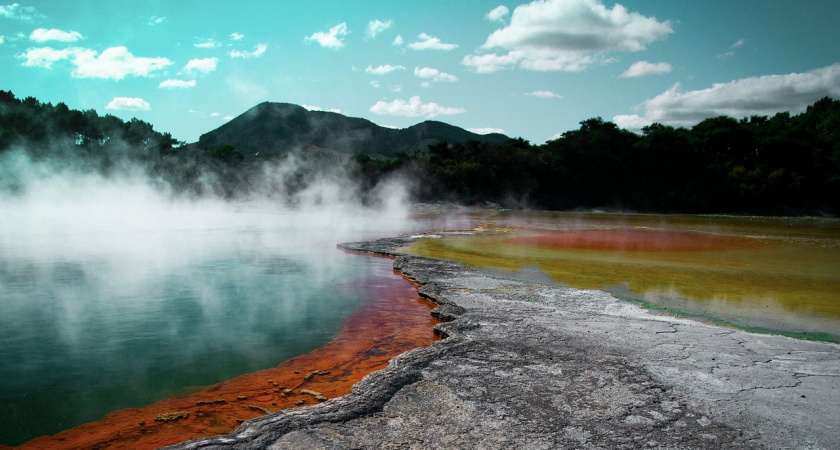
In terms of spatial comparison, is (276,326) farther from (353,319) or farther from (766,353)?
(766,353)

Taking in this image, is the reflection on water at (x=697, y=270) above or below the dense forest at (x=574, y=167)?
below

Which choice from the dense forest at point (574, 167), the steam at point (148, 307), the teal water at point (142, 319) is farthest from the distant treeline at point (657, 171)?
the teal water at point (142, 319)

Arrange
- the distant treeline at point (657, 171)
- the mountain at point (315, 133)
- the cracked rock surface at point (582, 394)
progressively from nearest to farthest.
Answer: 1. the cracked rock surface at point (582, 394)
2. the distant treeline at point (657, 171)
3. the mountain at point (315, 133)

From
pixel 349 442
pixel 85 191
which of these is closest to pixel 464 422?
pixel 349 442

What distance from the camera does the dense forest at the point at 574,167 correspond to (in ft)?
143

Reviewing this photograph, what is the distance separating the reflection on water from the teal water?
3.63 meters

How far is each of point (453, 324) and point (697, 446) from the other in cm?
287

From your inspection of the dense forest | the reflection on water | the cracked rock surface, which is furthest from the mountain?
the cracked rock surface

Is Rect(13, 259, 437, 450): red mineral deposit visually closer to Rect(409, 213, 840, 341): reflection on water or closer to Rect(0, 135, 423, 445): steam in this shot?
Rect(0, 135, 423, 445): steam

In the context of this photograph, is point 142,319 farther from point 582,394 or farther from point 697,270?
point 697,270

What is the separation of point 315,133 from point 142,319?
362 feet

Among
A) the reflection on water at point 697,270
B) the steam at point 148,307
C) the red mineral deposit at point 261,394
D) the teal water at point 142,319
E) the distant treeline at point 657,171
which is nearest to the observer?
the red mineral deposit at point 261,394

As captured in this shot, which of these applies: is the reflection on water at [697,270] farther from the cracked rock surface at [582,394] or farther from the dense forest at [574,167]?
the dense forest at [574,167]

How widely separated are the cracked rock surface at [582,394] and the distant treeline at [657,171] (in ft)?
137
